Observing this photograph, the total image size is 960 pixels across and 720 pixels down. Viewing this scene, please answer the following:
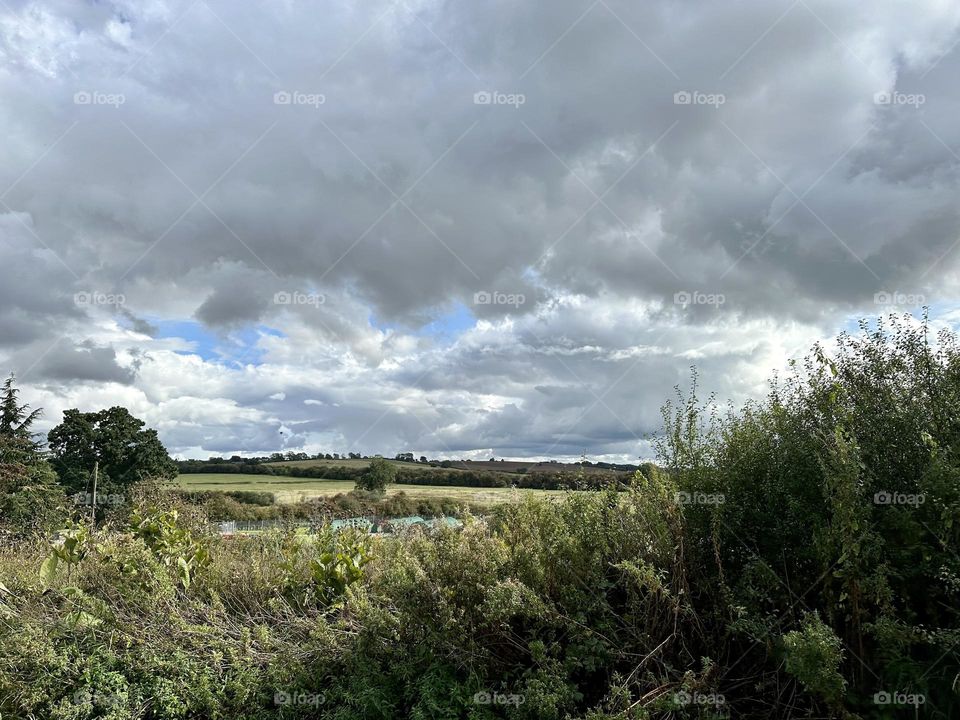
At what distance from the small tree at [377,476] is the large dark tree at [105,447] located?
46.1 ft

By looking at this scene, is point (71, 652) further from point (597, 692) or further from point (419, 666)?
point (597, 692)

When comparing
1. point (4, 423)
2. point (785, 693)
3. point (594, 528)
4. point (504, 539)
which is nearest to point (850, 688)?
point (785, 693)

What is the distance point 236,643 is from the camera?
5523 millimetres

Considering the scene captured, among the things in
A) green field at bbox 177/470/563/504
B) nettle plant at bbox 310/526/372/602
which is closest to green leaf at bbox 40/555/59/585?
nettle plant at bbox 310/526/372/602

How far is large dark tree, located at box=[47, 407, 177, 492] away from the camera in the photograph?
144 feet

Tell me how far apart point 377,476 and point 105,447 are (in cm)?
2127

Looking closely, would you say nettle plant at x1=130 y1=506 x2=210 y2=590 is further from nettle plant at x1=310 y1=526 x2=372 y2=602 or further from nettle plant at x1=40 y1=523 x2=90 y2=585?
nettle plant at x1=310 y1=526 x2=372 y2=602

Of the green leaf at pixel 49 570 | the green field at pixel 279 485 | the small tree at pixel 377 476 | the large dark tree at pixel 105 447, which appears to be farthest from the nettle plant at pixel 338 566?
the large dark tree at pixel 105 447

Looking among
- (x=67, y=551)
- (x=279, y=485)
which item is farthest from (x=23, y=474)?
(x=279, y=485)

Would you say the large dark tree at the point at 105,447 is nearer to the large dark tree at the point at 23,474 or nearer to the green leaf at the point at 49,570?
the large dark tree at the point at 23,474

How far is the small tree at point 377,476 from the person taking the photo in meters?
37.2

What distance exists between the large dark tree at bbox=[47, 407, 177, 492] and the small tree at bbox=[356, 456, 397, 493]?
46.1 ft

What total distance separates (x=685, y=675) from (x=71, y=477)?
47.7 meters

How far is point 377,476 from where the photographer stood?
38.6 meters
